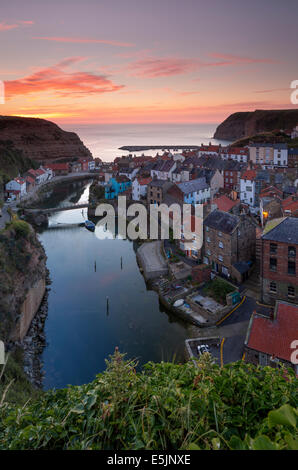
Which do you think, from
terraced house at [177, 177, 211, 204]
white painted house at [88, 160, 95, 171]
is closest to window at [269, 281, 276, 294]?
terraced house at [177, 177, 211, 204]

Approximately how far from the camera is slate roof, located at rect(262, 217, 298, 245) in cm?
1575

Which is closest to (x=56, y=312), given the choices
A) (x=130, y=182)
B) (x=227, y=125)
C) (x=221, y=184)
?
(x=221, y=184)

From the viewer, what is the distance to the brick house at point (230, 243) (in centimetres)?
1964

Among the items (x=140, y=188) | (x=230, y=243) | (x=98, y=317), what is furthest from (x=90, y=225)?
(x=230, y=243)

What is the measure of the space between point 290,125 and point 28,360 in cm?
11276

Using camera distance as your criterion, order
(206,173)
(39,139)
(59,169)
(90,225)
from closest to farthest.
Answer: (90,225) < (206,173) < (59,169) < (39,139)

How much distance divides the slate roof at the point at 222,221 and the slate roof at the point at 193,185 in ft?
41.8

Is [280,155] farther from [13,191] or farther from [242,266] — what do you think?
[13,191]

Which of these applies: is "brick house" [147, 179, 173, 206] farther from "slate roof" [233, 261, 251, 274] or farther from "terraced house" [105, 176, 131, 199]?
"slate roof" [233, 261, 251, 274]

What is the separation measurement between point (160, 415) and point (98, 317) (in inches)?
677

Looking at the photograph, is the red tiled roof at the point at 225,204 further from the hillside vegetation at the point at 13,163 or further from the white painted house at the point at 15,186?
the hillside vegetation at the point at 13,163

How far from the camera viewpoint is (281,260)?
1603 cm

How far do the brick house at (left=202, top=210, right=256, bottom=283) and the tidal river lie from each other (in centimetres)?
455

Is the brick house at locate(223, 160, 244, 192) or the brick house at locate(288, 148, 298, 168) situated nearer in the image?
the brick house at locate(223, 160, 244, 192)
